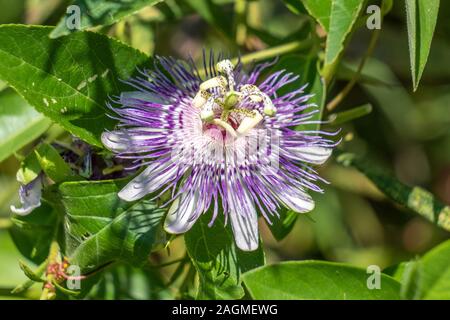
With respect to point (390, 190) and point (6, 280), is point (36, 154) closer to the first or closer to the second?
point (6, 280)

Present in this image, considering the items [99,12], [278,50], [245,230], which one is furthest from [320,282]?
[278,50]

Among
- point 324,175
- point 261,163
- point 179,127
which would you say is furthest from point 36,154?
point 324,175

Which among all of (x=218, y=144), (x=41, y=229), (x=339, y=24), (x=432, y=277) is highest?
(x=339, y=24)

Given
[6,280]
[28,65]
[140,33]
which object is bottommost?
[6,280]

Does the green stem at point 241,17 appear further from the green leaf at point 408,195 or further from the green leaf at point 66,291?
the green leaf at point 66,291

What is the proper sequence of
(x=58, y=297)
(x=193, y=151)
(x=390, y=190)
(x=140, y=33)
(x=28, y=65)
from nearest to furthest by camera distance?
1. (x=28, y=65)
2. (x=193, y=151)
3. (x=58, y=297)
4. (x=390, y=190)
5. (x=140, y=33)

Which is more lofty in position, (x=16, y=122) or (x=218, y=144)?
(x=16, y=122)

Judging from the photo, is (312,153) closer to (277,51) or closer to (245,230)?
(245,230)
